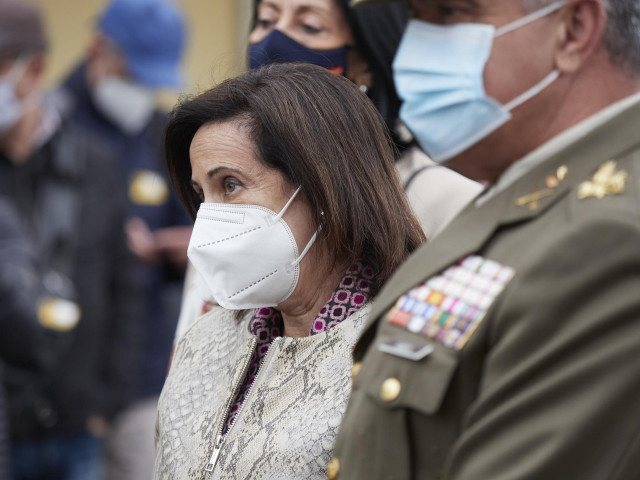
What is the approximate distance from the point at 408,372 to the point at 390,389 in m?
0.04

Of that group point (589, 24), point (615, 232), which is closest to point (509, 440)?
point (615, 232)

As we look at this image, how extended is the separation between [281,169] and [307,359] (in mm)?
470

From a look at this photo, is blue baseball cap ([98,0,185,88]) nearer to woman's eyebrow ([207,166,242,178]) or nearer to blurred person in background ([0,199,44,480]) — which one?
blurred person in background ([0,199,44,480])

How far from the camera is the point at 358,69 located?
3443 mm

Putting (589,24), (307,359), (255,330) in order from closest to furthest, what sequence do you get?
(589,24)
(307,359)
(255,330)

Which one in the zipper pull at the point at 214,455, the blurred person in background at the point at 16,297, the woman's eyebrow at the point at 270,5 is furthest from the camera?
the blurred person in background at the point at 16,297

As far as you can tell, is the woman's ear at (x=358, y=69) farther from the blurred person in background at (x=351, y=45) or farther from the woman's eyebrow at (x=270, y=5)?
the woman's eyebrow at (x=270, y=5)

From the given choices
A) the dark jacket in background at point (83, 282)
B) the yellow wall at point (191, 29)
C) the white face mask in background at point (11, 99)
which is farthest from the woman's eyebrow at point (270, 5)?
the yellow wall at point (191, 29)

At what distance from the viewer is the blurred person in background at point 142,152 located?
5375mm

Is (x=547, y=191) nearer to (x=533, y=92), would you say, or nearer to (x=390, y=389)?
(x=533, y=92)

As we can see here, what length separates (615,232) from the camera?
58.8 inches

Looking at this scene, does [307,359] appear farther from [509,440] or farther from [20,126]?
[20,126]

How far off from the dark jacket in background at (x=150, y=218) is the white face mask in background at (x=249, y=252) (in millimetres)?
2753

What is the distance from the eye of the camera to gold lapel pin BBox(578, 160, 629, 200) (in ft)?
5.16
